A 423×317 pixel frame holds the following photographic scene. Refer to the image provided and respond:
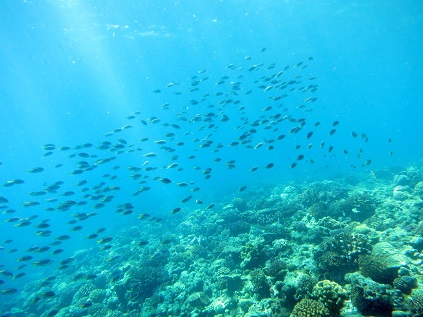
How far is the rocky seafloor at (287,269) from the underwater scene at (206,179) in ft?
0.18

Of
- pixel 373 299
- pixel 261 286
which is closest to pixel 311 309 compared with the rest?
pixel 373 299

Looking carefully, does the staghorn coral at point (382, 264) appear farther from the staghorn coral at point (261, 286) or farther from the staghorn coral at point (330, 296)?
the staghorn coral at point (261, 286)

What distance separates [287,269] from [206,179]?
79.9 feet

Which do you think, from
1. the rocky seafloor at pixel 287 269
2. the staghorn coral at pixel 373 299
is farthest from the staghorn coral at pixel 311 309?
the staghorn coral at pixel 373 299

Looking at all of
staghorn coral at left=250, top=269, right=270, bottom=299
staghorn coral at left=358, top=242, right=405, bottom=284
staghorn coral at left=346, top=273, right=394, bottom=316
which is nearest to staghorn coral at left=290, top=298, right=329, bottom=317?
staghorn coral at left=346, top=273, right=394, bottom=316

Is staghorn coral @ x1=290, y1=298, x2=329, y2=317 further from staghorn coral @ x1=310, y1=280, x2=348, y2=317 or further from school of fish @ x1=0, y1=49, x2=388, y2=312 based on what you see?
school of fish @ x1=0, y1=49, x2=388, y2=312

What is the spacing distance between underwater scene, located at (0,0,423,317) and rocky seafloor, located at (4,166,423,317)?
2.2 inches

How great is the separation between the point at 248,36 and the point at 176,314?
44168 mm

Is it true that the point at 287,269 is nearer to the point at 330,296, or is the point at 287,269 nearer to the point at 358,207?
the point at 330,296

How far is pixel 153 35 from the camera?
37250 millimetres

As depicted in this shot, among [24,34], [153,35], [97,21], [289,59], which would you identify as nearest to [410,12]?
[289,59]

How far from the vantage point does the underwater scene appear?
26.7 feet

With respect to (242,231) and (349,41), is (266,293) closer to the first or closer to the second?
(242,231)

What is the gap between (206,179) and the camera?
32375 mm
